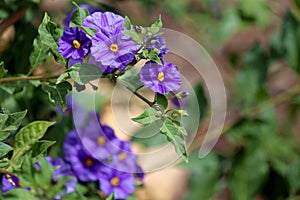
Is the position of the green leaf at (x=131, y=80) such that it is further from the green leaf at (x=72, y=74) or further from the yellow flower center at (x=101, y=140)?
the yellow flower center at (x=101, y=140)

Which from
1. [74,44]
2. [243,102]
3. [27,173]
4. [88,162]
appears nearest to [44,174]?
[27,173]

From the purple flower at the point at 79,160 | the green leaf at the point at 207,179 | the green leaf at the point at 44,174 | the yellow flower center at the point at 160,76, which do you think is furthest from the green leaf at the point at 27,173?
the green leaf at the point at 207,179

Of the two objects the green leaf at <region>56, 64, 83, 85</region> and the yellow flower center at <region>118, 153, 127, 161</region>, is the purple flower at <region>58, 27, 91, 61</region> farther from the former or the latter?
the yellow flower center at <region>118, 153, 127, 161</region>

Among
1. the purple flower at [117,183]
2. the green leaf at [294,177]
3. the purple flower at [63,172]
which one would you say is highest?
the purple flower at [63,172]

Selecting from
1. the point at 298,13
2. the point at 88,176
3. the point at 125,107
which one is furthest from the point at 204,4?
the point at 88,176

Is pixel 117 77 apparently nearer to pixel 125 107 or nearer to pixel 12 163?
pixel 12 163

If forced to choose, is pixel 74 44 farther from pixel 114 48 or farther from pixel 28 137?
pixel 28 137
